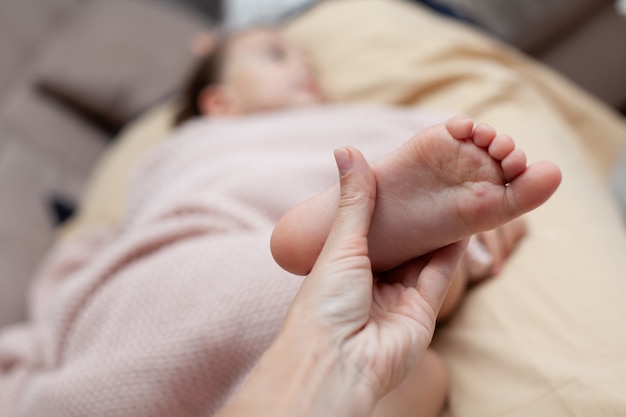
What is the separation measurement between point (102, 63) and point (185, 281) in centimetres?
108

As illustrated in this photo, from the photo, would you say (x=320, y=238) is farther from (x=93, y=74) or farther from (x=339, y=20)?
(x=93, y=74)

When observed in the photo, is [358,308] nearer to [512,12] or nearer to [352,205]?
[352,205]

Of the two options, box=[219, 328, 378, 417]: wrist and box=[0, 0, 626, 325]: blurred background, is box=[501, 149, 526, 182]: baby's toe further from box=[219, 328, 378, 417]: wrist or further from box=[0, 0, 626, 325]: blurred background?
box=[0, 0, 626, 325]: blurred background

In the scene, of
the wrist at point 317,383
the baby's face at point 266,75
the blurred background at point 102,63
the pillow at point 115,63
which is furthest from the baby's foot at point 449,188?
the pillow at point 115,63

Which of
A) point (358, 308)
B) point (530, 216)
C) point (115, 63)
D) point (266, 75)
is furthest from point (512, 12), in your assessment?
point (358, 308)

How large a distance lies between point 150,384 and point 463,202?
1.40ft

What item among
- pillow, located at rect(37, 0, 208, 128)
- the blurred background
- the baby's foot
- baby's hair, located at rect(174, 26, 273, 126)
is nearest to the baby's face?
baby's hair, located at rect(174, 26, 273, 126)

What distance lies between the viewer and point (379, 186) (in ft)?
2.05

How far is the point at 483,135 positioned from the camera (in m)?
0.57

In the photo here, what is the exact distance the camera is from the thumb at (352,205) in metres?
0.58

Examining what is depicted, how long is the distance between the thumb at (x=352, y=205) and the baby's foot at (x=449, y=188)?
0.03 meters

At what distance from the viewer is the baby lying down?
602mm

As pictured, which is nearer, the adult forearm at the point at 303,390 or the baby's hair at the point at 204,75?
the adult forearm at the point at 303,390

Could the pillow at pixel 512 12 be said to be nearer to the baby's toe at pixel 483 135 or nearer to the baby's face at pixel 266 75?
the baby's face at pixel 266 75
